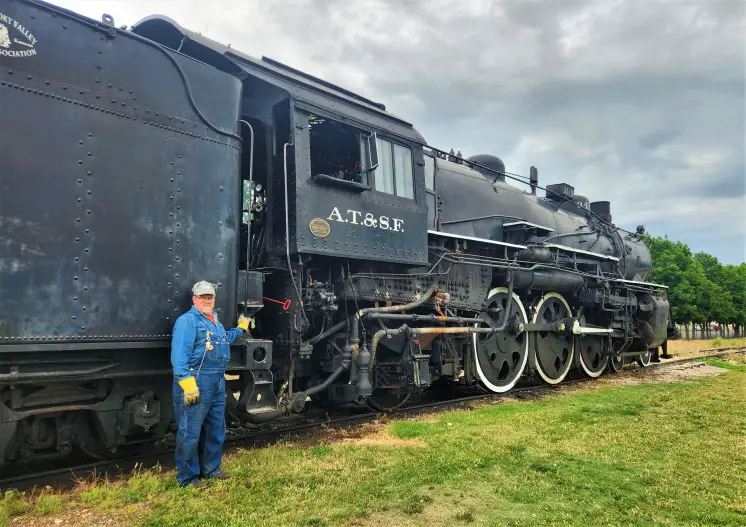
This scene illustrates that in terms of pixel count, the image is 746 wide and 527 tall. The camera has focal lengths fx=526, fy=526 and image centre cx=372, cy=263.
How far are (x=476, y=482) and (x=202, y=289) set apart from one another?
270 centimetres

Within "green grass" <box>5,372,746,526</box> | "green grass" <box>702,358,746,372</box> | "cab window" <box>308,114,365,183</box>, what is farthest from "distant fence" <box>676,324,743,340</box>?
"cab window" <box>308,114,365,183</box>

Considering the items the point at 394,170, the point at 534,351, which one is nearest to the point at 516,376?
the point at 534,351

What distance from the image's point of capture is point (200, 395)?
4.20 metres

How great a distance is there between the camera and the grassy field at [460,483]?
11.6ft

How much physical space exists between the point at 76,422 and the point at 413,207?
4.41 m

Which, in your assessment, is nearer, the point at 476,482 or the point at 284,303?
the point at 476,482

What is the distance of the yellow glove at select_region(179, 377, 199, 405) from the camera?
3.95 metres

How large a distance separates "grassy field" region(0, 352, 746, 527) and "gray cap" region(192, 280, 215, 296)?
1.47m

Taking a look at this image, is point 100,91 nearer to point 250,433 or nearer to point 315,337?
point 315,337

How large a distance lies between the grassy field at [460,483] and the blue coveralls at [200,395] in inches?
8.9

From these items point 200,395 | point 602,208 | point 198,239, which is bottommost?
point 200,395

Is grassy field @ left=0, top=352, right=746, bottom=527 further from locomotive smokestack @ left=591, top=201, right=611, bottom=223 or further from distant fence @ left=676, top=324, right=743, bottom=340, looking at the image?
distant fence @ left=676, top=324, right=743, bottom=340

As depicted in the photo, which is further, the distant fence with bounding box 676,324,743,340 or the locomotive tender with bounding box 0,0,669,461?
the distant fence with bounding box 676,324,743,340

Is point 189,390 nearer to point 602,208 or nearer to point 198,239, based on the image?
point 198,239
